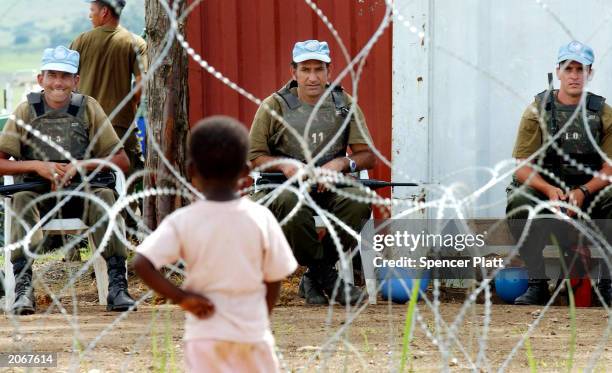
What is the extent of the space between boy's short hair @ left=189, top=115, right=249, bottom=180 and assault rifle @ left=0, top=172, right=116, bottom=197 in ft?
10.6

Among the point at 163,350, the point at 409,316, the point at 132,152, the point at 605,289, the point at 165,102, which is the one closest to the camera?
the point at 409,316

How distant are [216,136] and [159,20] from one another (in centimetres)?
400

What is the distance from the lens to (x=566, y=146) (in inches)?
235

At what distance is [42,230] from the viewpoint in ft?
20.0

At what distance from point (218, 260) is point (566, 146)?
372cm

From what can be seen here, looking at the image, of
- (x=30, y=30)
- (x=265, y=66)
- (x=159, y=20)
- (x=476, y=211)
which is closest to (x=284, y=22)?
(x=265, y=66)

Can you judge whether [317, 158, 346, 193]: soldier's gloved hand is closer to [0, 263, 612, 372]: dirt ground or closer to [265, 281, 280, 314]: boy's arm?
[0, 263, 612, 372]: dirt ground

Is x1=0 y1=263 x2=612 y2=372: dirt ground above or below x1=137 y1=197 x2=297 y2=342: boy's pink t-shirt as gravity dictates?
below

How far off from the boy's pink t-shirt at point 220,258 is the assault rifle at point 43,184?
10.6 feet

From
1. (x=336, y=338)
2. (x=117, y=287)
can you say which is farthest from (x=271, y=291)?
(x=117, y=287)

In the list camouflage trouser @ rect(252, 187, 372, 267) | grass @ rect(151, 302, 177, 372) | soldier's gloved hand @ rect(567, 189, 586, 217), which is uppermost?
soldier's gloved hand @ rect(567, 189, 586, 217)

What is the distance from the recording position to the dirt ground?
4.12 m

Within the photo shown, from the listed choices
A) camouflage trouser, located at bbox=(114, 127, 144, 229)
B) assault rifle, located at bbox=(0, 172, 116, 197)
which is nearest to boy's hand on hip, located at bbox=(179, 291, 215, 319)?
assault rifle, located at bbox=(0, 172, 116, 197)

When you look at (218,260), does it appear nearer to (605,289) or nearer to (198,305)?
(198,305)
